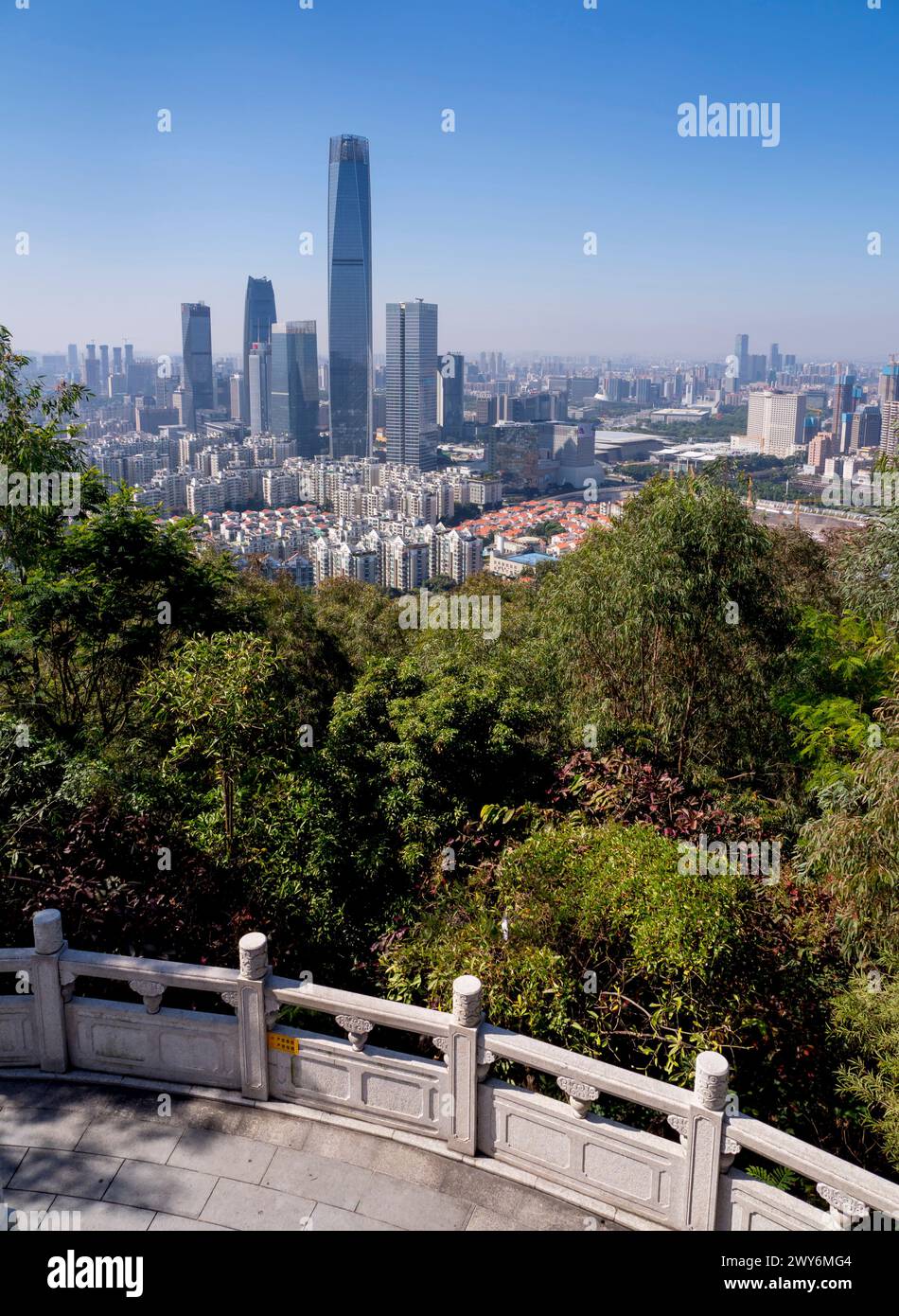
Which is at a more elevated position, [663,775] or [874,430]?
[874,430]

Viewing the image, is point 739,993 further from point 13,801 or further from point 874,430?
point 874,430

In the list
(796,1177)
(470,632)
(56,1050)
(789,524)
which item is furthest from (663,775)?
(789,524)

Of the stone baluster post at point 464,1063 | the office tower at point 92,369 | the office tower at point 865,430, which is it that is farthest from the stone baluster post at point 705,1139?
the office tower at point 92,369

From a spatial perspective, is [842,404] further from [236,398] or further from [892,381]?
[236,398]

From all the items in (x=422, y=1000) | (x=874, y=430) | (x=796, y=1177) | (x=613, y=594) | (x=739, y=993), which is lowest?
(x=796, y=1177)

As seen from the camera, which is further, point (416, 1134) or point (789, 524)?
point (789, 524)

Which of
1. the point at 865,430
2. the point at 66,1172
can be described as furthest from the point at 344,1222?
the point at 865,430

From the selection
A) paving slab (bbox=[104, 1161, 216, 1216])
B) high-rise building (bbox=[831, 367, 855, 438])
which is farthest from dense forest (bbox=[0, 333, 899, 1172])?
high-rise building (bbox=[831, 367, 855, 438])
